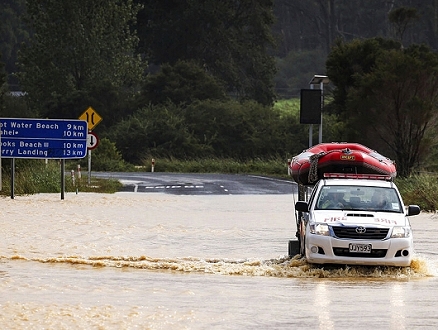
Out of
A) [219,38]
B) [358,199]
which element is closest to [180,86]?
[219,38]

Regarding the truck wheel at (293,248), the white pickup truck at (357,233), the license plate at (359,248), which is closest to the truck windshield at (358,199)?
the white pickup truck at (357,233)

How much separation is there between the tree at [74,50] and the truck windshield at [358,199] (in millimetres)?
70167

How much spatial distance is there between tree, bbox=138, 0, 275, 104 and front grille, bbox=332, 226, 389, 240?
276 ft

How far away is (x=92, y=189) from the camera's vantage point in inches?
1786

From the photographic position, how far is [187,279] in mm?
17891

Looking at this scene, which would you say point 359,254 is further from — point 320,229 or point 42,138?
point 42,138

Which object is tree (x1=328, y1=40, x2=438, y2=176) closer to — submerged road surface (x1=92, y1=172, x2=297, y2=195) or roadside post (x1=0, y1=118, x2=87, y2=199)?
submerged road surface (x1=92, y1=172, x2=297, y2=195)

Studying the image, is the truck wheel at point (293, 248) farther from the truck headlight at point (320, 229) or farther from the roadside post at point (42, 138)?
the roadside post at point (42, 138)

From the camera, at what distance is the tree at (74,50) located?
90.4 m

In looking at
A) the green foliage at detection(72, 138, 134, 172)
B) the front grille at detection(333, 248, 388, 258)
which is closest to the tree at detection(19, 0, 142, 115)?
the green foliage at detection(72, 138, 134, 172)

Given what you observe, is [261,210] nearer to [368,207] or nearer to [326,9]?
[368,207]

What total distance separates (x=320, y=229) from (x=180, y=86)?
7244cm

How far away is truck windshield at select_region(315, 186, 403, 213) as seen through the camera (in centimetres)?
1923

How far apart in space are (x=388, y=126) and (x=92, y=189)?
42.0ft
